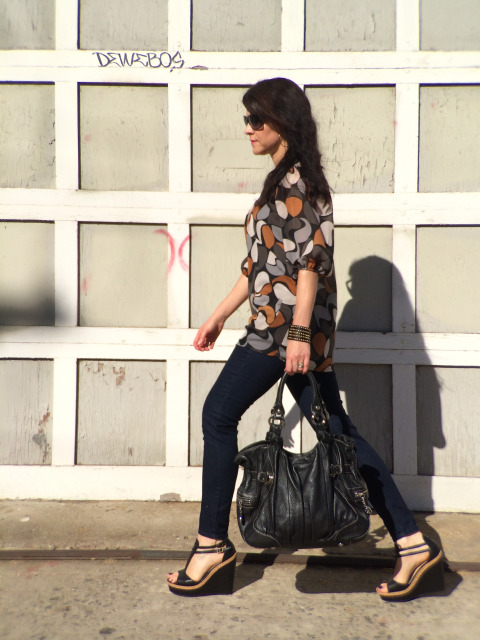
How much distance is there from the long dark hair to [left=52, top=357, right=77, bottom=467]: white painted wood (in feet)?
4.92

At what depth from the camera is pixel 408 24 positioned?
10.0 ft

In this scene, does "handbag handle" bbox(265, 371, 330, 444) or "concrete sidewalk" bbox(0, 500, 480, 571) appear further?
"concrete sidewalk" bbox(0, 500, 480, 571)

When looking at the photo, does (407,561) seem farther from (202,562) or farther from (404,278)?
(404,278)

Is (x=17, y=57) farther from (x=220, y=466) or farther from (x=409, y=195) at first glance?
(x=220, y=466)

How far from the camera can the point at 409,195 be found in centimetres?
308

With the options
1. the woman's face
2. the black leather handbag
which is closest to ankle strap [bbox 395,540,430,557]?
the black leather handbag

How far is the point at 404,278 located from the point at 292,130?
47.6 inches

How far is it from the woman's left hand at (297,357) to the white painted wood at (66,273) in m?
1.49

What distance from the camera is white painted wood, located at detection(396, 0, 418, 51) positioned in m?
3.05

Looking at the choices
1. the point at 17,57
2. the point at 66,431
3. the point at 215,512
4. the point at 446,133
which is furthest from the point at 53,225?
the point at 446,133

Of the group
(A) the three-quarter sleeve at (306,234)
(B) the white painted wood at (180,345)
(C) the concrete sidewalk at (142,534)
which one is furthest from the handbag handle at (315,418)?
(B) the white painted wood at (180,345)

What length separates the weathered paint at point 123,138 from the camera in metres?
3.14

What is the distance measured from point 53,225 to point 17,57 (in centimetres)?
83

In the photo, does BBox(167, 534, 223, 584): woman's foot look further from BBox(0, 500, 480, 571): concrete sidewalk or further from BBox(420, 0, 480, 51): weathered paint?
BBox(420, 0, 480, 51): weathered paint
